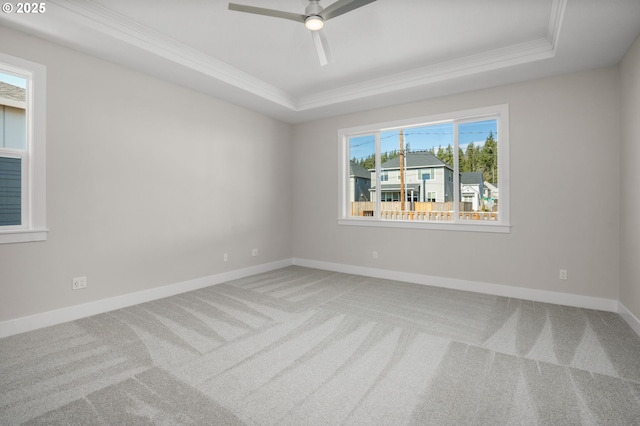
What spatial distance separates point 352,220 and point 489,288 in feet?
7.19

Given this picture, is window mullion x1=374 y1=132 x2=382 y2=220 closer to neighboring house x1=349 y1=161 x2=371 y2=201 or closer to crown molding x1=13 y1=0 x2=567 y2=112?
neighboring house x1=349 y1=161 x2=371 y2=201

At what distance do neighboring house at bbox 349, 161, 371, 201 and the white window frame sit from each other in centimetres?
398

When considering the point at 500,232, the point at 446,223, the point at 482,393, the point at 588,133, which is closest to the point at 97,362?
the point at 482,393

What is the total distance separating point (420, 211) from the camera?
15.4 feet

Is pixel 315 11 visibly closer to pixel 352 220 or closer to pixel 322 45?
pixel 322 45

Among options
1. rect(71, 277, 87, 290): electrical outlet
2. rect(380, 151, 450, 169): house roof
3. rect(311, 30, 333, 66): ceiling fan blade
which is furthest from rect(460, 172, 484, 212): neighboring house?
rect(71, 277, 87, 290): electrical outlet

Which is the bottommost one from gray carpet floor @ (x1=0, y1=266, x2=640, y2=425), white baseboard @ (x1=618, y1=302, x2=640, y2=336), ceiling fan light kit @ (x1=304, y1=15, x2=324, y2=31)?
gray carpet floor @ (x1=0, y1=266, x2=640, y2=425)

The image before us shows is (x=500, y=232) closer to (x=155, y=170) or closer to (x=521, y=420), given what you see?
(x=521, y=420)

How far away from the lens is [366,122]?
5.04 m

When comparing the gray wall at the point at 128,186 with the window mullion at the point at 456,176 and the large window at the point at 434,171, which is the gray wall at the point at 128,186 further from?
→ the window mullion at the point at 456,176

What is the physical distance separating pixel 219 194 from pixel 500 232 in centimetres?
383

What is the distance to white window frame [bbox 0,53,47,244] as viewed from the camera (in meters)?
2.82

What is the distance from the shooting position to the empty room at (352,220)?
201 centimetres

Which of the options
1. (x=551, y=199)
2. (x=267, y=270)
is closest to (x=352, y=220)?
(x=267, y=270)
